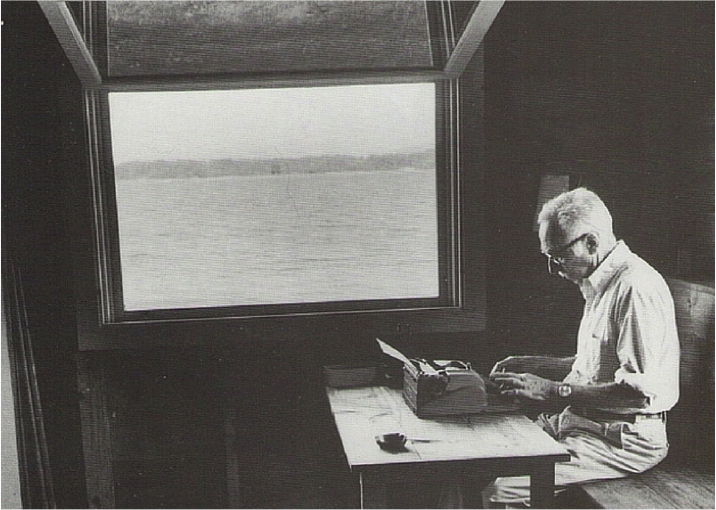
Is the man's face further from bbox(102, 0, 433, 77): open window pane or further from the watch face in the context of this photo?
bbox(102, 0, 433, 77): open window pane

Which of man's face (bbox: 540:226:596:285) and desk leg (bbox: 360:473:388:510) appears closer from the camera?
A: desk leg (bbox: 360:473:388:510)

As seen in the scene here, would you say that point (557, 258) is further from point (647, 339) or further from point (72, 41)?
point (72, 41)

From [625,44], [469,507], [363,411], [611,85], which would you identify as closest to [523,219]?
[611,85]

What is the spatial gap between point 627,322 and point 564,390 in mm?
247

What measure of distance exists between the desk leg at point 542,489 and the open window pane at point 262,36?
1.08m

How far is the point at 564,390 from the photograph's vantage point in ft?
5.67

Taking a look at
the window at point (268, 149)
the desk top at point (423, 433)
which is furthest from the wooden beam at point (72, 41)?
the desk top at point (423, 433)

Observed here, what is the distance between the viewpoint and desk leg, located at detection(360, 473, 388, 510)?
1.56 m

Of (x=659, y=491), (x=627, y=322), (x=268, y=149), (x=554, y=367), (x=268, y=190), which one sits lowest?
(x=659, y=491)

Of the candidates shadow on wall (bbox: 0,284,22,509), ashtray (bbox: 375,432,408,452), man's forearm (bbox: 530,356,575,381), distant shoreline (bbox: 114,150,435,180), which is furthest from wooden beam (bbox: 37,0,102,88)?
man's forearm (bbox: 530,356,575,381)

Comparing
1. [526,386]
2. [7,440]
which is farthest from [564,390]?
[7,440]

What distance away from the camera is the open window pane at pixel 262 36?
1.58 meters

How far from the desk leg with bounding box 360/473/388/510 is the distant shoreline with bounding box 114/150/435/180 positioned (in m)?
0.77

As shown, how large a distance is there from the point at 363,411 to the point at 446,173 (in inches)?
25.7
